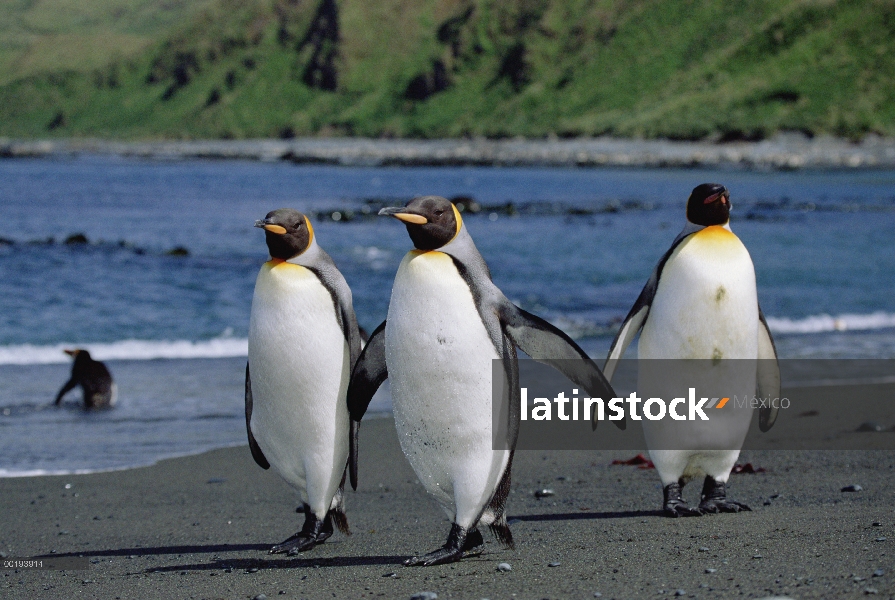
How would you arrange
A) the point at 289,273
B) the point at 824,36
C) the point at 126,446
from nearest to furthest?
the point at 289,273
the point at 126,446
the point at 824,36

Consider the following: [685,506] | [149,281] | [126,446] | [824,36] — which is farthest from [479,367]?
[824,36]

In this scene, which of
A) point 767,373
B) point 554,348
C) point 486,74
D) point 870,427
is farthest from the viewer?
point 486,74

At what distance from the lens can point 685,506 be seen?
5191 mm

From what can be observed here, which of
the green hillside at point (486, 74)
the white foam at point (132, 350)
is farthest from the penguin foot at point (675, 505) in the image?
the green hillside at point (486, 74)

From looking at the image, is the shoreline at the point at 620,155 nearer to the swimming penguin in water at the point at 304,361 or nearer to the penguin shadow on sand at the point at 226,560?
the swimming penguin in water at the point at 304,361

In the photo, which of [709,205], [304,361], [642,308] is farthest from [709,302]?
[304,361]

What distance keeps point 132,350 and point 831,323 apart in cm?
871

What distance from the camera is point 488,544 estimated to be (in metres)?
4.82

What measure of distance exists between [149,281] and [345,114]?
439 feet

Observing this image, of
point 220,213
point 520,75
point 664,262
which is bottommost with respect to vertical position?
point 220,213

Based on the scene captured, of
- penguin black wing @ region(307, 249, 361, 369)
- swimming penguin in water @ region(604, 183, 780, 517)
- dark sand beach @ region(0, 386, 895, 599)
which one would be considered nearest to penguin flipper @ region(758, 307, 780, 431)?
swimming penguin in water @ region(604, 183, 780, 517)

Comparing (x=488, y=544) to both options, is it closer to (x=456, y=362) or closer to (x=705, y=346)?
(x=456, y=362)

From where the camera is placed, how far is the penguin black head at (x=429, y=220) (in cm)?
428

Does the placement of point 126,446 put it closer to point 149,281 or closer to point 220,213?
point 149,281
